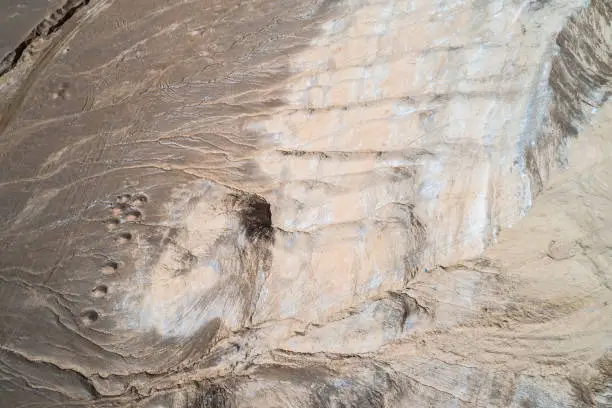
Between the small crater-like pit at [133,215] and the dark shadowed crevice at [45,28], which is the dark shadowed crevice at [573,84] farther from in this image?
the dark shadowed crevice at [45,28]

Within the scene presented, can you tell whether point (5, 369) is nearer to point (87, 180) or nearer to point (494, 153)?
point (87, 180)

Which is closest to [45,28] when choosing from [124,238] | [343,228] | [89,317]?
[124,238]

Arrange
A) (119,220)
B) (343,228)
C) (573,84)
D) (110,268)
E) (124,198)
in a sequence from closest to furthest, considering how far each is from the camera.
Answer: (573,84) → (343,228) → (110,268) → (119,220) → (124,198)

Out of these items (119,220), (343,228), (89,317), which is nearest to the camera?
(343,228)

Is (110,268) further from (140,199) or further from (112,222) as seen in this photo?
(140,199)

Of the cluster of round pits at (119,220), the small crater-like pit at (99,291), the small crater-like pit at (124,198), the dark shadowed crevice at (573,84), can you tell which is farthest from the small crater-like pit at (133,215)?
the dark shadowed crevice at (573,84)

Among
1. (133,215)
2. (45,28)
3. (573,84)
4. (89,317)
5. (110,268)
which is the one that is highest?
(45,28)

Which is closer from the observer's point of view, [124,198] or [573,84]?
[573,84]

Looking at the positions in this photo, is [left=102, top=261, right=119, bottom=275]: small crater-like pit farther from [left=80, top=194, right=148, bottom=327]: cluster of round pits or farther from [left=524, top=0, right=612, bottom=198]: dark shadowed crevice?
[left=524, top=0, right=612, bottom=198]: dark shadowed crevice
